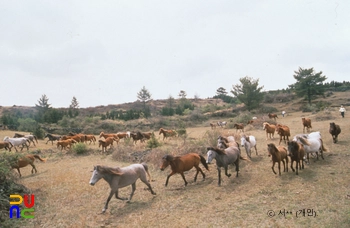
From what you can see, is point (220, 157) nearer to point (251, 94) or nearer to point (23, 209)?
point (23, 209)

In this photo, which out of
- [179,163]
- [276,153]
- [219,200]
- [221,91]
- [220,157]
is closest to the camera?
[219,200]

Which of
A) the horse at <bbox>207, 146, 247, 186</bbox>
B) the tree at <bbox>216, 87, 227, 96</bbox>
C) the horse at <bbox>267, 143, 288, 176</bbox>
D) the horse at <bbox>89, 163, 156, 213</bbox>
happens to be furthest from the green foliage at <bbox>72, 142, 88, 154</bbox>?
the tree at <bbox>216, 87, 227, 96</bbox>

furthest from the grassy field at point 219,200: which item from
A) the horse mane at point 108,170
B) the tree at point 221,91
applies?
the tree at point 221,91

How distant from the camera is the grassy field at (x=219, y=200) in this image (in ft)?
17.7

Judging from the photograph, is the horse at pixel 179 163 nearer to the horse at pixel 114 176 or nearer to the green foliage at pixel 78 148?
the horse at pixel 114 176

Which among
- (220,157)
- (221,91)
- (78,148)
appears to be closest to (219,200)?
(220,157)

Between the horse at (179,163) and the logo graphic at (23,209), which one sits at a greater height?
the horse at (179,163)

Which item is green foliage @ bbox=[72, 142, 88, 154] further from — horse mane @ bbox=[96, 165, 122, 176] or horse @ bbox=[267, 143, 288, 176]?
horse @ bbox=[267, 143, 288, 176]

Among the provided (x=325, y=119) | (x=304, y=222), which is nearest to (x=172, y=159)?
(x=304, y=222)

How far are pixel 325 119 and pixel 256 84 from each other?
2341 cm

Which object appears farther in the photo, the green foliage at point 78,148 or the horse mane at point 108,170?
the green foliage at point 78,148

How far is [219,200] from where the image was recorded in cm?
674

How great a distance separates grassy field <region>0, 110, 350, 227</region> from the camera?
5395 mm

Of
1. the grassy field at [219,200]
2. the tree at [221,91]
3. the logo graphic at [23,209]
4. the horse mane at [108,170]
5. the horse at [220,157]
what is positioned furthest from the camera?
the tree at [221,91]
